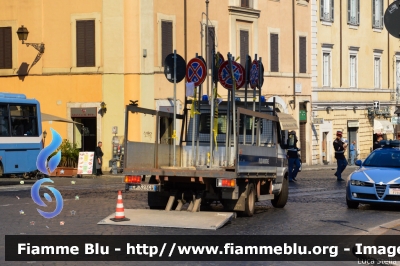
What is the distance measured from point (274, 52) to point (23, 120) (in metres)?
20.2

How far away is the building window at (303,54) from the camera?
54312 mm

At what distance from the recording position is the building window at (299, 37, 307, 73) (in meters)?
54.3

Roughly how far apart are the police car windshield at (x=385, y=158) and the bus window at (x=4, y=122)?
15.0 m

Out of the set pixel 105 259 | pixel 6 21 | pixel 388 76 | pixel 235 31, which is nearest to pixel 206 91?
pixel 235 31

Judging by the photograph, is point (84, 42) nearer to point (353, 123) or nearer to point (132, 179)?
point (353, 123)

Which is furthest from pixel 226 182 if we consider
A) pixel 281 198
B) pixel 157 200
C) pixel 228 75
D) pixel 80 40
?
pixel 80 40

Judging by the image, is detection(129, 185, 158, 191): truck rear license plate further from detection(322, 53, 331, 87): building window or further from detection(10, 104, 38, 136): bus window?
detection(322, 53, 331, 87): building window

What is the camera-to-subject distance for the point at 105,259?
1265 cm

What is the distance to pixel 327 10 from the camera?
56656 millimetres

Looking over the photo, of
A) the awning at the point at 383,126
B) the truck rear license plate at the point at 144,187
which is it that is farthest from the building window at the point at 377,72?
the truck rear license plate at the point at 144,187

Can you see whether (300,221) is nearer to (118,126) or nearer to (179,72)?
(179,72)

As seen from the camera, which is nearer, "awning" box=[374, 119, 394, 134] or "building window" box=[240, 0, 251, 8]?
"building window" box=[240, 0, 251, 8]

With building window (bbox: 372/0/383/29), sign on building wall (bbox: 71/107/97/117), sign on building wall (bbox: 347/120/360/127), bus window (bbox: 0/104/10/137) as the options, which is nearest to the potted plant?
sign on building wall (bbox: 71/107/97/117)

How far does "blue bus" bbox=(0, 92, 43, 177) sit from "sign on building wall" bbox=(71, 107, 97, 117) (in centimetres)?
756
